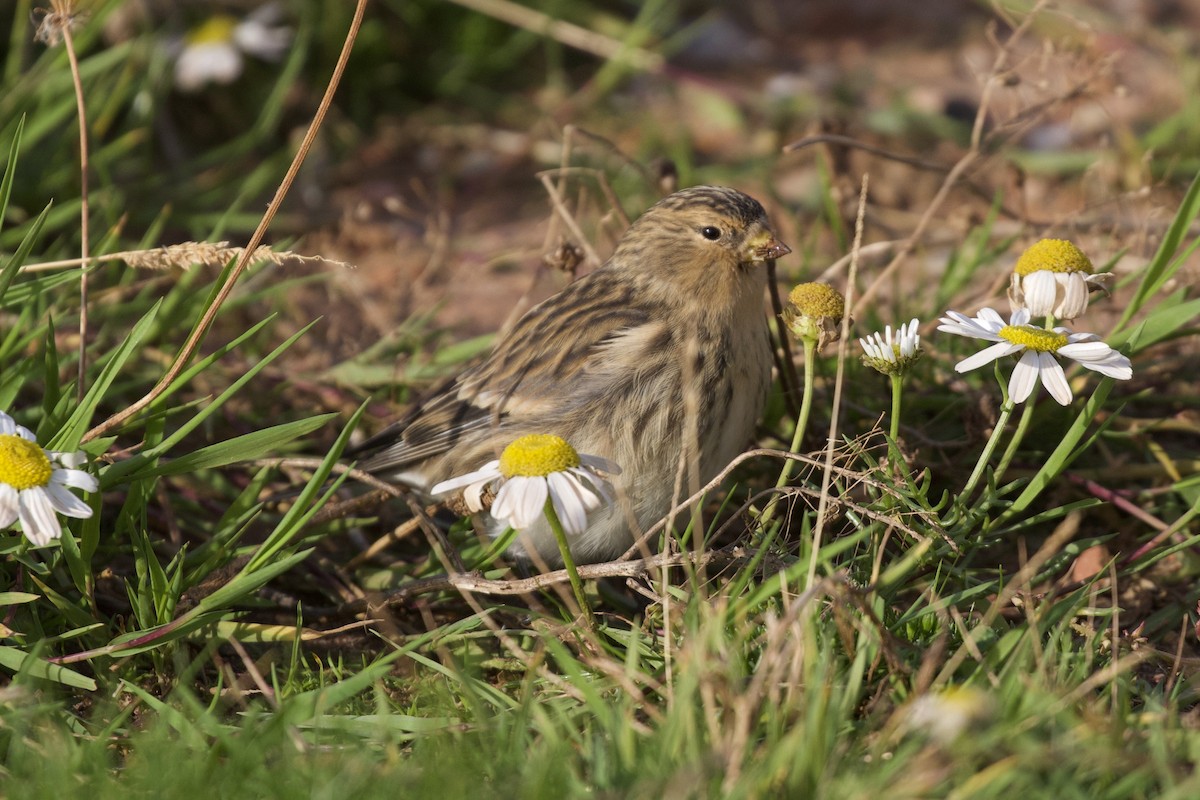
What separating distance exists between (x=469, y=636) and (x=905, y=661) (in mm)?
1013

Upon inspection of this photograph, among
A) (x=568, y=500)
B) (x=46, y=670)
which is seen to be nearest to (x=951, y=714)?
(x=568, y=500)

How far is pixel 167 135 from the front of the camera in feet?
19.9

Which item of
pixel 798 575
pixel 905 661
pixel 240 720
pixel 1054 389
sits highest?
pixel 1054 389

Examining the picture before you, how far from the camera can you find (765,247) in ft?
12.1

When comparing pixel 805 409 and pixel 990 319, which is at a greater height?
pixel 990 319

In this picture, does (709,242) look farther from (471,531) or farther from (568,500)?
(568,500)

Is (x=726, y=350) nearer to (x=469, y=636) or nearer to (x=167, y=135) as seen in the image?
(x=469, y=636)

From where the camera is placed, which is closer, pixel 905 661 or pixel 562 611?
pixel 905 661

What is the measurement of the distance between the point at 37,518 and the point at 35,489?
0.23ft

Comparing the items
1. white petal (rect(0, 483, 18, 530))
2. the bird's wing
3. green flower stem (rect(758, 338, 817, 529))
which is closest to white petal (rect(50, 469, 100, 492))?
white petal (rect(0, 483, 18, 530))

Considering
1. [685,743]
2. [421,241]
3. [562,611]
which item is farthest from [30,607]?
[421,241]

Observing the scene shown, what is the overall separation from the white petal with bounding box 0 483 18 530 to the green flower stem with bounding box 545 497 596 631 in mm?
1062

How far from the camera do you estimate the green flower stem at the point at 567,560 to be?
2760 mm

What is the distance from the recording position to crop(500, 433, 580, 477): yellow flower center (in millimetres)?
2746
